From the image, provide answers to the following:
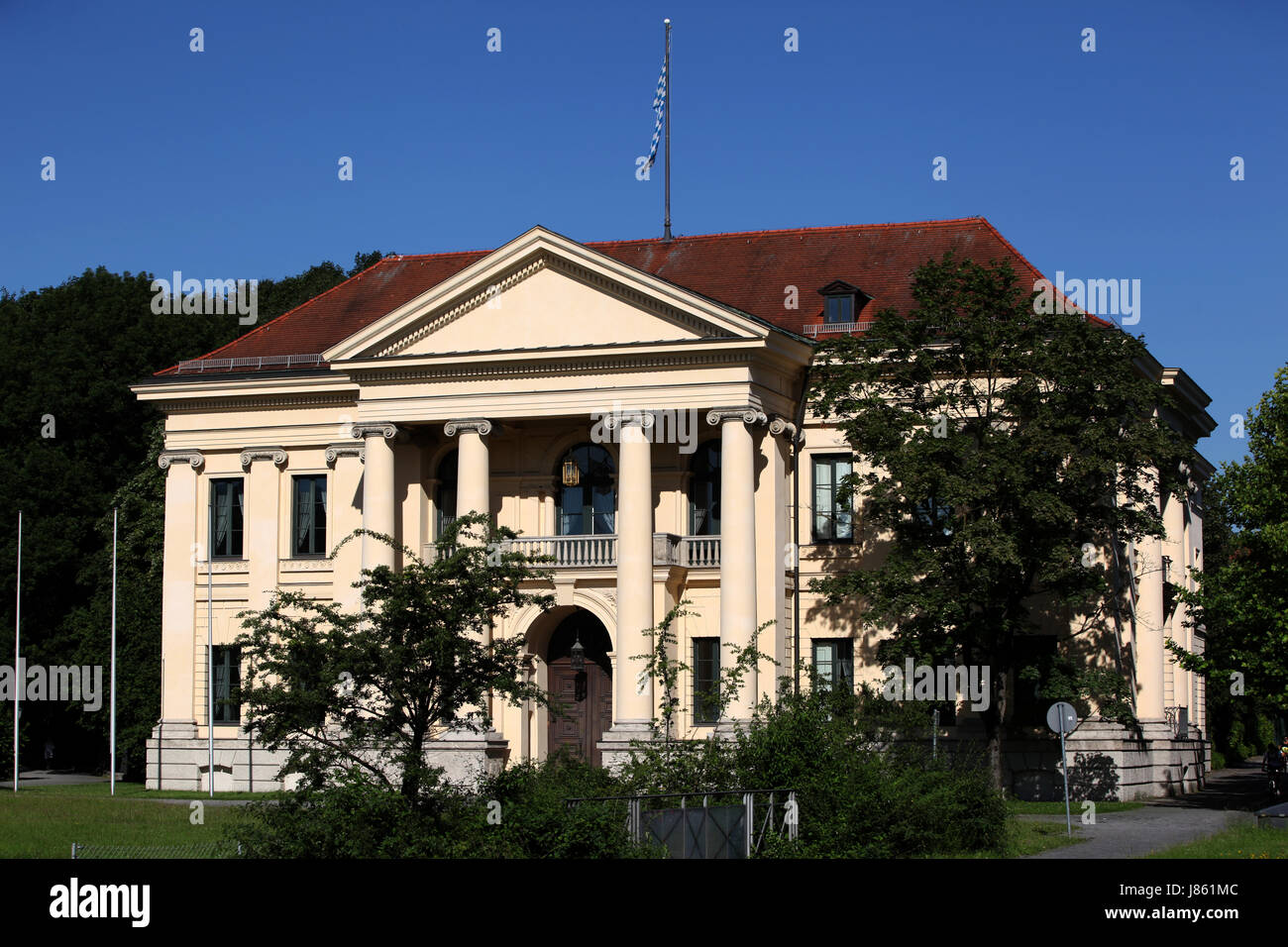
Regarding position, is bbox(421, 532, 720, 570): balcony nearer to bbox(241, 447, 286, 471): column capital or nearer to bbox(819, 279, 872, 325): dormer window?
bbox(819, 279, 872, 325): dormer window

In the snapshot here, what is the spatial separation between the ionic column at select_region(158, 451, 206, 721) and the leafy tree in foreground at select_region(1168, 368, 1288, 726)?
26.0 m

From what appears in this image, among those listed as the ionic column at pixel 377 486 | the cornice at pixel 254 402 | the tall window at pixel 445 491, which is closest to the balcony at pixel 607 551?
the ionic column at pixel 377 486

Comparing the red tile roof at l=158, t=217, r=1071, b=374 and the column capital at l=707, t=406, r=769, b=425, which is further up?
the red tile roof at l=158, t=217, r=1071, b=374

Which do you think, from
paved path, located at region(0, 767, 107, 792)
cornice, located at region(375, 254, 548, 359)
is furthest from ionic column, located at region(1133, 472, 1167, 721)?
paved path, located at region(0, 767, 107, 792)

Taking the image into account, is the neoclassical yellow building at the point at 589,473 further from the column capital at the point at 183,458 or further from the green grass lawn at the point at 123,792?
the green grass lawn at the point at 123,792

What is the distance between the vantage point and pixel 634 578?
38.3m

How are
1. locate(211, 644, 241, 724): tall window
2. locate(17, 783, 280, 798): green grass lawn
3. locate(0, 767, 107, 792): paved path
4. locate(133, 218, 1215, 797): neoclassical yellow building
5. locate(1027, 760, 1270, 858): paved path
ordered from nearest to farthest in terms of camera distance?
1. locate(1027, 760, 1270, 858): paved path
2. locate(133, 218, 1215, 797): neoclassical yellow building
3. locate(17, 783, 280, 798): green grass lawn
4. locate(211, 644, 241, 724): tall window
5. locate(0, 767, 107, 792): paved path

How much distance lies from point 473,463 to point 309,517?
714 centimetres

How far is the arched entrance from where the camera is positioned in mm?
41562

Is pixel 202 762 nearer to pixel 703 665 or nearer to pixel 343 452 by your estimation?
pixel 343 452

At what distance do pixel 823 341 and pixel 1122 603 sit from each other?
999cm

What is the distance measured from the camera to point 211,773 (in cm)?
4125

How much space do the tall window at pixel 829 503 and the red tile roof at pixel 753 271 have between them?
3.70 meters
